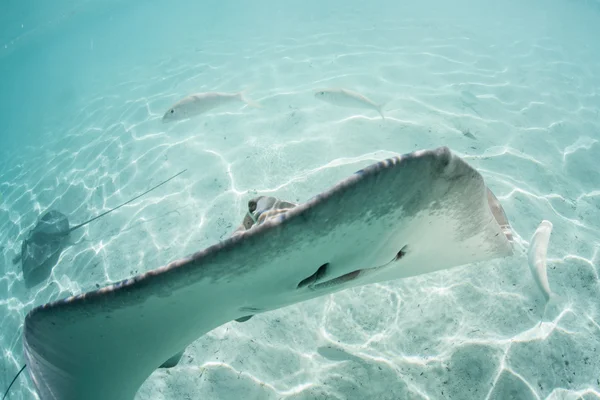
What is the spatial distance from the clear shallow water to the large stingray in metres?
2.02

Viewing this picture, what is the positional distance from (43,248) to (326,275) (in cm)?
793

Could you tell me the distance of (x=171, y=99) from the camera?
13.9 m

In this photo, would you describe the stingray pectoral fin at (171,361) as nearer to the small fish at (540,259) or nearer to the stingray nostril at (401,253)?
the stingray nostril at (401,253)

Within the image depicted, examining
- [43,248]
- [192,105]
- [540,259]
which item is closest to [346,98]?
[192,105]

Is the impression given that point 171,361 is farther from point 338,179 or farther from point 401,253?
point 338,179

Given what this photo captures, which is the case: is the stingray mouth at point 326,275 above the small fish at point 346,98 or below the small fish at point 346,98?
above

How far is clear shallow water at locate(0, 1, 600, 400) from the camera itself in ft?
10.8

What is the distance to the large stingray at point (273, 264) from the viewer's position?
1.02 m

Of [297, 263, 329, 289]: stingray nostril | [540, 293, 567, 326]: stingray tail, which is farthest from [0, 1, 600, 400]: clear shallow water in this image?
[297, 263, 329, 289]: stingray nostril

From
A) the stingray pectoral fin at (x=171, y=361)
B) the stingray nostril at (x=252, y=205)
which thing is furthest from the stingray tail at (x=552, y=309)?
the stingray pectoral fin at (x=171, y=361)

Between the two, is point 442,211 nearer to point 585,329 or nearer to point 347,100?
point 585,329

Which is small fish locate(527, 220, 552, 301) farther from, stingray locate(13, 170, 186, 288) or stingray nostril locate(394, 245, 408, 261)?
stingray locate(13, 170, 186, 288)

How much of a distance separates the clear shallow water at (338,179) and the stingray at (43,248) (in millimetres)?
375

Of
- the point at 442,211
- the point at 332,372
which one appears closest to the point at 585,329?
the point at 332,372
